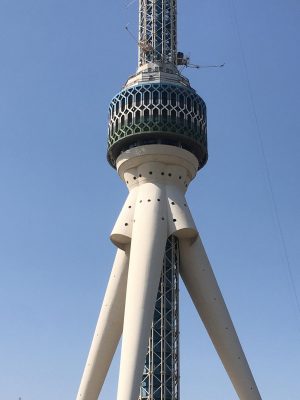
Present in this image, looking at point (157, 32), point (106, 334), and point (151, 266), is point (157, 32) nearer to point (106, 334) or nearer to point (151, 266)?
point (151, 266)

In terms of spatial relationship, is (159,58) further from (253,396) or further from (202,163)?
(253,396)

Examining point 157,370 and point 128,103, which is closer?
point 157,370

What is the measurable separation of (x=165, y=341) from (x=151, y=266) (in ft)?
17.0

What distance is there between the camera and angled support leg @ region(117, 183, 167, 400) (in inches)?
1555

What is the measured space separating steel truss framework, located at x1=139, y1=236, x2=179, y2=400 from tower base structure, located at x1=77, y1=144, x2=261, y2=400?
801 millimetres

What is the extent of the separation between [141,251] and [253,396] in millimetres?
11808

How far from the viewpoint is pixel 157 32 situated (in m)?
52.8

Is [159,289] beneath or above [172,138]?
beneath

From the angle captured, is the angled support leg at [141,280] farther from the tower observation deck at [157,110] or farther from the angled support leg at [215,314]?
the tower observation deck at [157,110]

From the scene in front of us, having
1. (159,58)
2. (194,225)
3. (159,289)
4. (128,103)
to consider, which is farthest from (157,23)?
(159,289)

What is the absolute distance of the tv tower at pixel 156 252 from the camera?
139 feet

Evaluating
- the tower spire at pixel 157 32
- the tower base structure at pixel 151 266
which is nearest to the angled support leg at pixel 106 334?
the tower base structure at pixel 151 266

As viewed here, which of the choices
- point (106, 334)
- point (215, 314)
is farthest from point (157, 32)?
point (106, 334)

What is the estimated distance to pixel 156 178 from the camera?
152 ft
